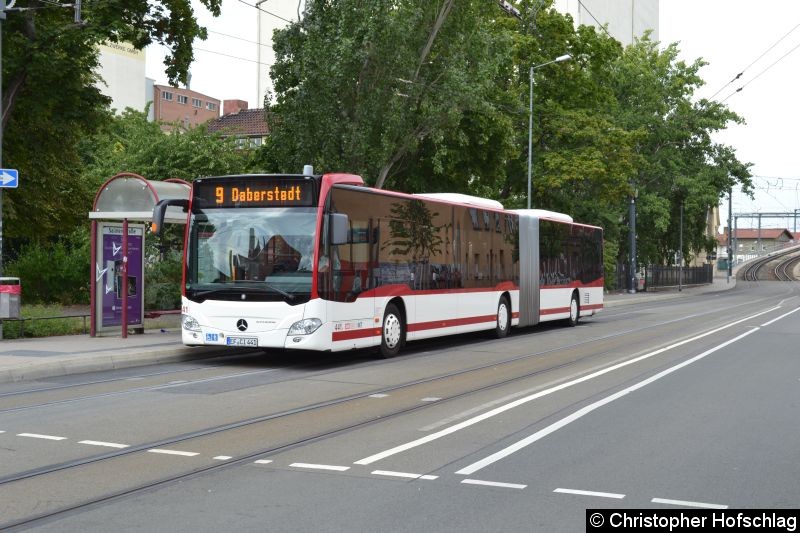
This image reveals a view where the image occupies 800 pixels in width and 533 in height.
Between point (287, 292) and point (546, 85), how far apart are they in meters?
32.1

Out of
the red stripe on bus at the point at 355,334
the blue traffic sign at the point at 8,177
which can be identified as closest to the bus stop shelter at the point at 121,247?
the blue traffic sign at the point at 8,177

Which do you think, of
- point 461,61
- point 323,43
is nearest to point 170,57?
point 323,43

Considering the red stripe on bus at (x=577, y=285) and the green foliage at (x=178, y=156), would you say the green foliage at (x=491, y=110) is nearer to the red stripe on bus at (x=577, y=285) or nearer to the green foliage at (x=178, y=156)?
the green foliage at (x=178, y=156)

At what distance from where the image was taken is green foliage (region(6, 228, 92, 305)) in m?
25.4

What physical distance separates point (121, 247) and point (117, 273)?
52cm

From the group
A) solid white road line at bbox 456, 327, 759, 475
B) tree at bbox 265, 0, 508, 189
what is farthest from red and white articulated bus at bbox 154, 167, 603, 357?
tree at bbox 265, 0, 508, 189

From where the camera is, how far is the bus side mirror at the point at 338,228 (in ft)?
47.3

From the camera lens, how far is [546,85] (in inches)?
1726

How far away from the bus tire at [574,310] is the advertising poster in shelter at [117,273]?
1291 centimetres

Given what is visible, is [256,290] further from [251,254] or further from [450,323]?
[450,323]

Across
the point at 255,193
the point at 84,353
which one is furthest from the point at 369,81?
the point at 84,353

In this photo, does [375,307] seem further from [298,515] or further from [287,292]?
[298,515]

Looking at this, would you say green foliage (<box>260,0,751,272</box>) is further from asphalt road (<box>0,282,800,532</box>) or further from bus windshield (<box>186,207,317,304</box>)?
asphalt road (<box>0,282,800,532</box>)

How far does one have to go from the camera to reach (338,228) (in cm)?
1443
